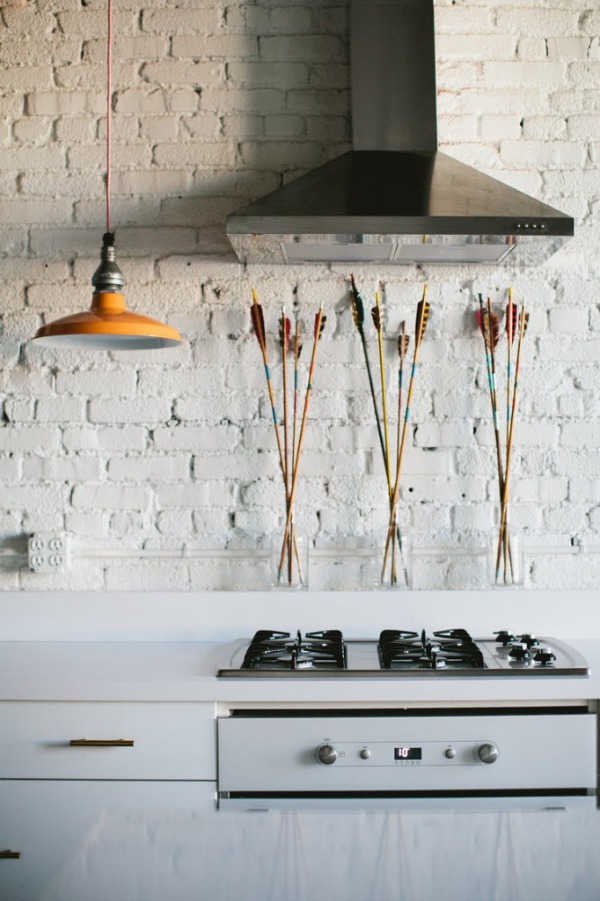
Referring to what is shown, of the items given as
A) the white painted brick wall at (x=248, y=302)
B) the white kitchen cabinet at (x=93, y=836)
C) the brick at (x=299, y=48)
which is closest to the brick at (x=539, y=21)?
the white painted brick wall at (x=248, y=302)

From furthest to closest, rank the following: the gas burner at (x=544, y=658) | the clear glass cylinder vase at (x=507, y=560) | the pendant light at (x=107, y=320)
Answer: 1. the clear glass cylinder vase at (x=507, y=560)
2. the gas burner at (x=544, y=658)
3. the pendant light at (x=107, y=320)

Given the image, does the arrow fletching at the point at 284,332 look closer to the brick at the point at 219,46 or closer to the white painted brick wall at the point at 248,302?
the white painted brick wall at the point at 248,302

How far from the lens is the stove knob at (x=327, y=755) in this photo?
2117 mm

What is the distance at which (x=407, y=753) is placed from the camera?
7.04 ft

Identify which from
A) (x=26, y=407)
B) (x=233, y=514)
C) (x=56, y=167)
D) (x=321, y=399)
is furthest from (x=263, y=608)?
(x=56, y=167)

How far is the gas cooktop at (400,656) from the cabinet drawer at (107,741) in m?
0.16

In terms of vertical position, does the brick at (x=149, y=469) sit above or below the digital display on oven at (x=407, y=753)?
above

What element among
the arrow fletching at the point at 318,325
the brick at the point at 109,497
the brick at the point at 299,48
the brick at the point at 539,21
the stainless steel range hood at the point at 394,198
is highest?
the brick at the point at 539,21

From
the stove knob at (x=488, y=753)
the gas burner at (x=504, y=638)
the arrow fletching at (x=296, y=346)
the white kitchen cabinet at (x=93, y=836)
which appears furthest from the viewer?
the arrow fletching at (x=296, y=346)

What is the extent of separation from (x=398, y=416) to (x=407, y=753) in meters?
1.05

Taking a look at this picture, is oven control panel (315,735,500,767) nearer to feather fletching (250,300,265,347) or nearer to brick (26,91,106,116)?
feather fletching (250,300,265,347)

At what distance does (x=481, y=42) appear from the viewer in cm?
285

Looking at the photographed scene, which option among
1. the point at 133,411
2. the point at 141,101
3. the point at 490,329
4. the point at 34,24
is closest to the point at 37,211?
the point at 141,101

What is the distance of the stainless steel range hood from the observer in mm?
2256
